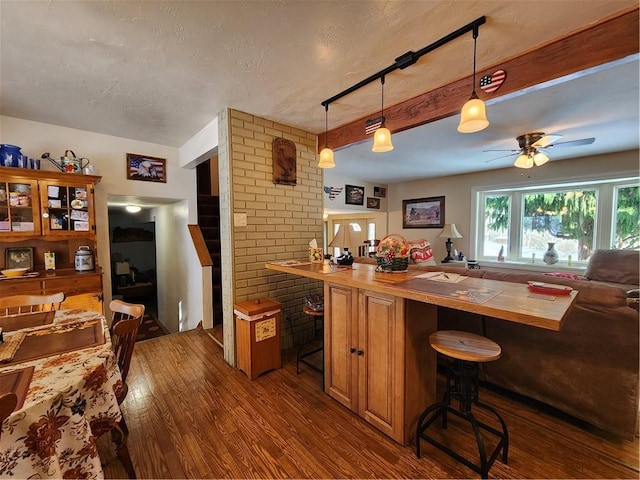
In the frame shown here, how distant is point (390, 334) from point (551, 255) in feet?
14.8

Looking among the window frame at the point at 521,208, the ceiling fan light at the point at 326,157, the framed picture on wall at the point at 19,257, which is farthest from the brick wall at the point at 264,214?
the window frame at the point at 521,208

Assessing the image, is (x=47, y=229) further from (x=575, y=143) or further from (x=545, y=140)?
(x=575, y=143)

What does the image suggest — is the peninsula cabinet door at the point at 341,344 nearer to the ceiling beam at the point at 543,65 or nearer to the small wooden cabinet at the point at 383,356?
the small wooden cabinet at the point at 383,356

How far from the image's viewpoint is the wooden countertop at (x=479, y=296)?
41.6 inches

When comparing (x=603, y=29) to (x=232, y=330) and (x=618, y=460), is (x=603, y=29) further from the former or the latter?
(x=232, y=330)

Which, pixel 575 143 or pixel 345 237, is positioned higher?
pixel 575 143

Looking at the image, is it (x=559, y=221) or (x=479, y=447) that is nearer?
(x=479, y=447)

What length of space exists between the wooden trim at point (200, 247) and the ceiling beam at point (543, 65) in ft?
8.93

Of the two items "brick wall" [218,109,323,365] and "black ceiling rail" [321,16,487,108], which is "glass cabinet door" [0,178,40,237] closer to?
"brick wall" [218,109,323,365]

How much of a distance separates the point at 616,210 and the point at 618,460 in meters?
4.16

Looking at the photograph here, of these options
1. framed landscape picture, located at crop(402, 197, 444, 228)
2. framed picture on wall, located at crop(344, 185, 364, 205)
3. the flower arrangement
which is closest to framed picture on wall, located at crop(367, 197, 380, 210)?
framed picture on wall, located at crop(344, 185, 364, 205)

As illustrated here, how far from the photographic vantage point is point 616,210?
409 centimetres

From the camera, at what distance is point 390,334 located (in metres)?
1.65

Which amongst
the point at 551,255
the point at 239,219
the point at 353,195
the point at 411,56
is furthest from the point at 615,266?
the point at 239,219
